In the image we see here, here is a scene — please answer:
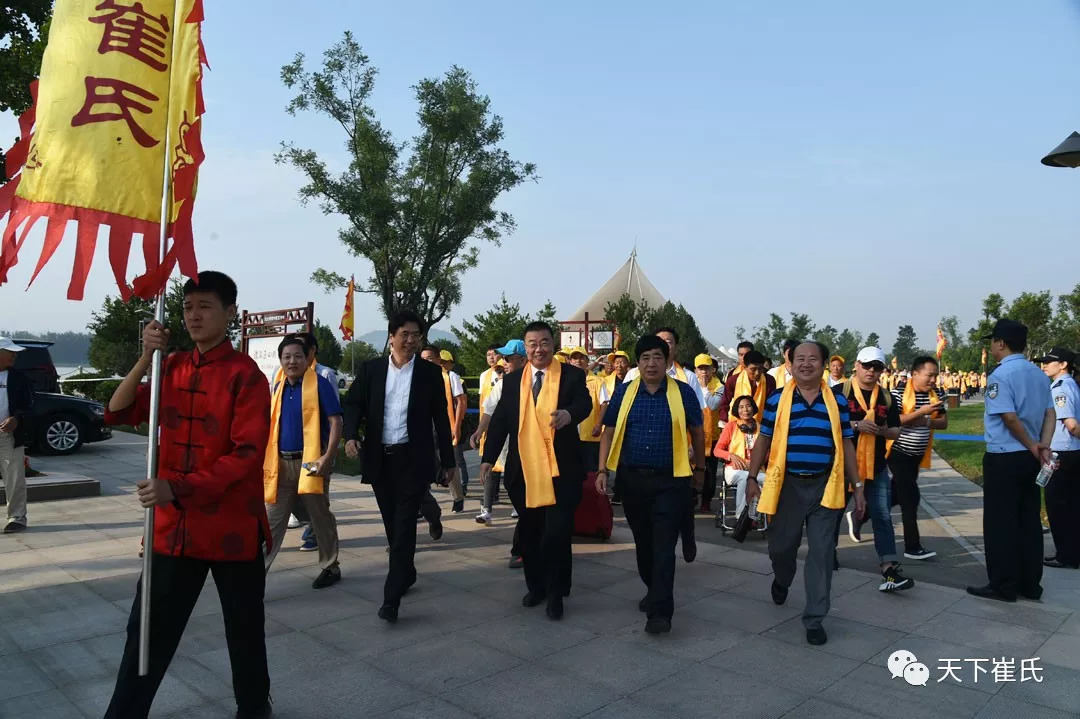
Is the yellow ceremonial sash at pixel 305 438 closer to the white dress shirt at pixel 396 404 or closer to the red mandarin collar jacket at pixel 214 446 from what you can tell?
the white dress shirt at pixel 396 404

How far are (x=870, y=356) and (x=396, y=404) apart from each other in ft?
12.5

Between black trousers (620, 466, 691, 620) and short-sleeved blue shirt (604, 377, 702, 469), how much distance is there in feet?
0.25

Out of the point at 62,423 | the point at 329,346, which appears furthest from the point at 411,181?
the point at 329,346

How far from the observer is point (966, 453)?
52.3 ft

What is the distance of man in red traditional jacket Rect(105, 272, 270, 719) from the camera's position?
2.99 meters

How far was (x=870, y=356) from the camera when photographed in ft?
20.9

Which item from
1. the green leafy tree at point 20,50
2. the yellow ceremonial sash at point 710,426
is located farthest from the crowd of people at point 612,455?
the green leafy tree at point 20,50

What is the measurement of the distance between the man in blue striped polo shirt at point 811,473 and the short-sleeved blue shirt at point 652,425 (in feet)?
1.63

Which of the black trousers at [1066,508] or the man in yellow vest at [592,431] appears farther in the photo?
the man in yellow vest at [592,431]

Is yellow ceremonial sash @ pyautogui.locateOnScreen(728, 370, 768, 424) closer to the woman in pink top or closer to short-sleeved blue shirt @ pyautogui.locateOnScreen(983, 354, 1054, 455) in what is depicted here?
the woman in pink top

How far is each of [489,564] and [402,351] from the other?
2.20m

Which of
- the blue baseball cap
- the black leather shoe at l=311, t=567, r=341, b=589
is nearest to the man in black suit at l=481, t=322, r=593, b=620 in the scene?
the black leather shoe at l=311, t=567, r=341, b=589

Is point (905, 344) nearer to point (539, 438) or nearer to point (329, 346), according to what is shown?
point (329, 346)

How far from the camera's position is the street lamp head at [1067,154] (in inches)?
230
